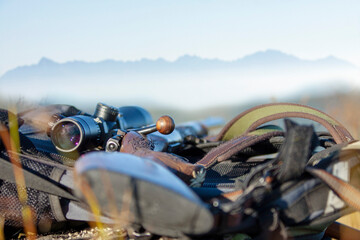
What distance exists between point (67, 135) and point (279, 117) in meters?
0.90

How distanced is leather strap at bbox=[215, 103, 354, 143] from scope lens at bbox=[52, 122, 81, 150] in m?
0.74

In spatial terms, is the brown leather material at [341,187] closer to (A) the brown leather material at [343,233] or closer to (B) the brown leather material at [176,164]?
(B) the brown leather material at [176,164]

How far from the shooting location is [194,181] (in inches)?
47.8

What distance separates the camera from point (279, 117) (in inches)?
71.6

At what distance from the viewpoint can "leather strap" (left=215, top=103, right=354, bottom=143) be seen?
1.60 metres

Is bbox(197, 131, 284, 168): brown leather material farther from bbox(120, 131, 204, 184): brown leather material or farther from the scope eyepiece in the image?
the scope eyepiece

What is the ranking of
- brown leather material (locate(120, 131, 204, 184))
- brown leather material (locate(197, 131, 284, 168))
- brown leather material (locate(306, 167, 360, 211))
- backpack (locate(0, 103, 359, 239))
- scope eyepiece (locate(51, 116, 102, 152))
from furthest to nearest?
brown leather material (locate(197, 131, 284, 168))
scope eyepiece (locate(51, 116, 102, 152))
brown leather material (locate(120, 131, 204, 184))
brown leather material (locate(306, 167, 360, 211))
backpack (locate(0, 103, 359, 239))

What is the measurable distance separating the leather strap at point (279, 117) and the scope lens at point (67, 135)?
0.74 metres

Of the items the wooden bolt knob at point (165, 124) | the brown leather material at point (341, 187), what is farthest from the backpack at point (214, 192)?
the wooden bolt knob at point (165, 124)

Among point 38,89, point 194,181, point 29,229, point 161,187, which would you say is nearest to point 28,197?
point 29,229

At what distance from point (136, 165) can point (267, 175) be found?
1.09 feet

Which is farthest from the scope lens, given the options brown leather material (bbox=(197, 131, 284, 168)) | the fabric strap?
brown leather material (bbox=(197, 131, 284, 168))

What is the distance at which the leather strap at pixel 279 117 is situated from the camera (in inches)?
62.9

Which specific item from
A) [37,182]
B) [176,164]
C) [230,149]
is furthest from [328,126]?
[37,182]
